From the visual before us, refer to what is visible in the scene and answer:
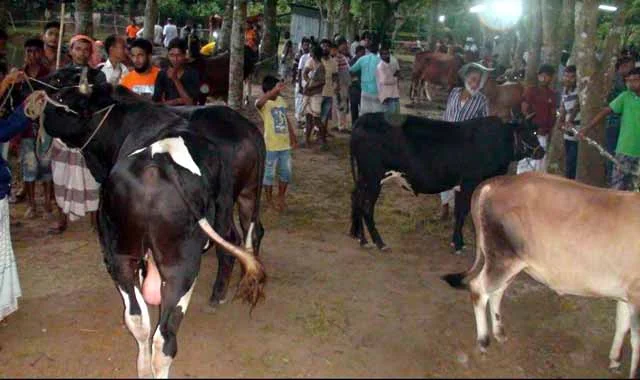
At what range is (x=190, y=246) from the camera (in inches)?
151

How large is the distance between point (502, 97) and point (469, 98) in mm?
2860

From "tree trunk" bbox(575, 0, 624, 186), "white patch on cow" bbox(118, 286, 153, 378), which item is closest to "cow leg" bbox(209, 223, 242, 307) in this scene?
Result: "white patch on cow" bbox(118, 286, 153, 378)

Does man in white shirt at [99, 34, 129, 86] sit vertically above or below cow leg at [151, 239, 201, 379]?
above

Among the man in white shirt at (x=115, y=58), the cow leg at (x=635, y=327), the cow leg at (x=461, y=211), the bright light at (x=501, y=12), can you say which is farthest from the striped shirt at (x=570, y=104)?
the bright light at (x=501, y=12)

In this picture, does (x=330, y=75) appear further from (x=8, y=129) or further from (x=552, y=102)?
(x=8, y=129)

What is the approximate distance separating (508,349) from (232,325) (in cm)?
210

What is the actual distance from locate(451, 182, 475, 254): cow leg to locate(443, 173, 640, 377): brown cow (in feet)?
7.24

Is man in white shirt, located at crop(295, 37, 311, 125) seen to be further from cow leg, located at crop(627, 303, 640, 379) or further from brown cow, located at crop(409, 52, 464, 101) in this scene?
cow leg, located at crop(627, 303, 640, 379)

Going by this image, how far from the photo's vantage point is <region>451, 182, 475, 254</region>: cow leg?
6980mm

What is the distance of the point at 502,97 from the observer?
33.5 ft

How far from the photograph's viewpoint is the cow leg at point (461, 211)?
6.98 meters

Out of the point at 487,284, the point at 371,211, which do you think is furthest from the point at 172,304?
the point at 371,211

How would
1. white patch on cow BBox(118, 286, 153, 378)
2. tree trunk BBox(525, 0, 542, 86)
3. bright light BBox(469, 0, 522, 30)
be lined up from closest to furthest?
white patch on cow BBox(118, 286, 153, 378) < tree trunk BBox(525, 0, 542, 86) < bright light BBox(469, 0, 522, 30)

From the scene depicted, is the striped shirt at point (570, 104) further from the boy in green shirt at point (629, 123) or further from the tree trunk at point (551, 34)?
the tree trunk at point (551, 34)
